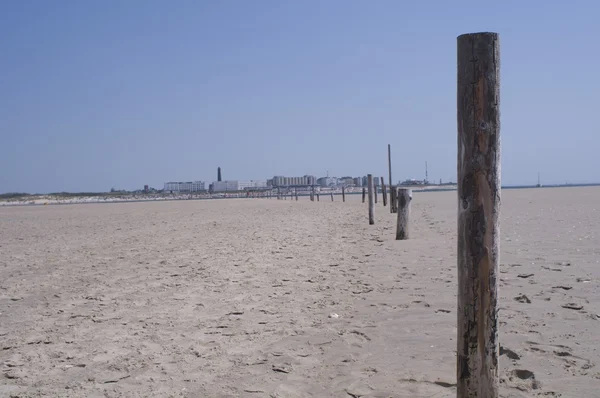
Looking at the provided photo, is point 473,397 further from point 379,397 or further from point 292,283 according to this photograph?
point 292,283

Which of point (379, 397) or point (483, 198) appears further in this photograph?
point (379, 397)

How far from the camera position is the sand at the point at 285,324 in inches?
133

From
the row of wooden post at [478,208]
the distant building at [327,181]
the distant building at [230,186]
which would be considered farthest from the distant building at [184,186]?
the row of wooden post at [478,208]

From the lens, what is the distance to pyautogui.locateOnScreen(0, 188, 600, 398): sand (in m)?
3.38

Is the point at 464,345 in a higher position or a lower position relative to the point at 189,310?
higher

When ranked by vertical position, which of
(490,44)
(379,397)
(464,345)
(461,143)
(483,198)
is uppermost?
(490,44)

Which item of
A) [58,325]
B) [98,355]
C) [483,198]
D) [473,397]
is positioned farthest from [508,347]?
[58,325]

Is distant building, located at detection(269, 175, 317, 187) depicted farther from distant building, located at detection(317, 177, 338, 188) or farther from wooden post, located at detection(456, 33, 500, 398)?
wooden post, located at detection(456, 33, 500, 398)

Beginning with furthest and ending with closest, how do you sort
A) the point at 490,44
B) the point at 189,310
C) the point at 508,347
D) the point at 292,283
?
the point at 292,283, the point at 189,310, the point at 508,347, the point at 490,44

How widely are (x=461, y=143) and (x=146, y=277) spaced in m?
5.61

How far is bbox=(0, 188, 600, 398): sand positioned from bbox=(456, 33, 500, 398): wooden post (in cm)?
53

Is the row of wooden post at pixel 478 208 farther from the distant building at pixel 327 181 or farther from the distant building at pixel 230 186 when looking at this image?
the distant building at pixel 327 181

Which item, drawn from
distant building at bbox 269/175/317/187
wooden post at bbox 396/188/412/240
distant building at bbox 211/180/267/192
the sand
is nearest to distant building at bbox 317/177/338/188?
distant building at bbox 269/175/317/187

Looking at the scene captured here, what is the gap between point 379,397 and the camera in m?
3.12
